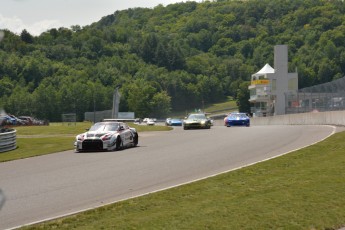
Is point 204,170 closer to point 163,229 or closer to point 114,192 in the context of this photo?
point 114,192

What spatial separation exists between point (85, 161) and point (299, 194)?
10.8 metres

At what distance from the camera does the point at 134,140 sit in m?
27.6

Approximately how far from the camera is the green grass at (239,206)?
878 cm

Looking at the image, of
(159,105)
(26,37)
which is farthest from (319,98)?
(159,105)

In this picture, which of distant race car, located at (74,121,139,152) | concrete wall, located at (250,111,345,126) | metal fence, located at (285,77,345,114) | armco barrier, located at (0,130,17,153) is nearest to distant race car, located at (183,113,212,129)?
concrete wall, located at (250,111,345,126)

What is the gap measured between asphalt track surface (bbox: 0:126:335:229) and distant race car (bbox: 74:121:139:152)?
2.23 meters

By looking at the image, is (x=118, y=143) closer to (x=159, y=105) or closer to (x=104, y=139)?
(x=104, y=139)

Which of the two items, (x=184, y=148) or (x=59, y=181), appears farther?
(x=184, y=148)

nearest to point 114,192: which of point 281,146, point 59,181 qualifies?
point 59,181

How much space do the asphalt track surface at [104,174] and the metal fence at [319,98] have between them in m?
22.5

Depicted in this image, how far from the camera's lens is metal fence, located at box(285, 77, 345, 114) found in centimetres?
4612

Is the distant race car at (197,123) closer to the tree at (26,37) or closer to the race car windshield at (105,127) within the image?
the race car windshield at (105,127)

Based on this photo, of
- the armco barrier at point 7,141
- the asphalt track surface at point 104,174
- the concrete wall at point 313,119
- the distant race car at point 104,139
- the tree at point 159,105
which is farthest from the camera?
the tree at point 159,105

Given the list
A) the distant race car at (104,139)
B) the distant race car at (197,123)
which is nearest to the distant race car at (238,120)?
the distant race car at (197,123)
